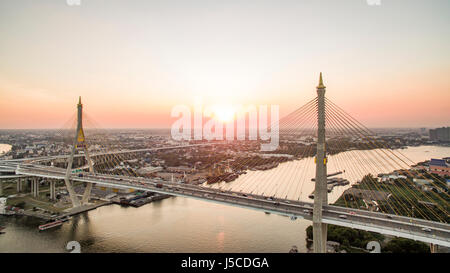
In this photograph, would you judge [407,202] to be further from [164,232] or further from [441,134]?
[441,134]

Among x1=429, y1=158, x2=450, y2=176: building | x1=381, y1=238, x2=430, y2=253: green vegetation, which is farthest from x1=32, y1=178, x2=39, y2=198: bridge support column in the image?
x1=429, y1=158, x2=450, y2=176: building

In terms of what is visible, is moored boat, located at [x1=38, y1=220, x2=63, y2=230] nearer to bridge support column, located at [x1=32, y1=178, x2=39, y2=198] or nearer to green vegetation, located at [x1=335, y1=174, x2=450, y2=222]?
bridge support column, located at [x1=32, y1=178, x2=39, y2=198]

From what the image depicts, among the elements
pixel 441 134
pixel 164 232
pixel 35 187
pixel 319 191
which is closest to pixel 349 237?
pixel 319 191

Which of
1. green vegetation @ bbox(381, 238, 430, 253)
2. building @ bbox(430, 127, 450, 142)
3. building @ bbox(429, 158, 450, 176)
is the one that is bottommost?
green vegetation @ bbox(381, 238, 430, 253)

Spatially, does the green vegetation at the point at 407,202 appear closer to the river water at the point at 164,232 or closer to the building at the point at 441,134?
the river water at the point at 164,232

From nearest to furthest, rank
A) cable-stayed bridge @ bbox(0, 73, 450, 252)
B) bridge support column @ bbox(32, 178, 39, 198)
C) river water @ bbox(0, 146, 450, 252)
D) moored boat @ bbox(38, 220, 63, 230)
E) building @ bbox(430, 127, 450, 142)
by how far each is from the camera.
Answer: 1. cable-stayed bridge @ bbox(0, 73, 450, 252)
2. river water @ bbox(0, 146, 450, 252)
3. moored boat @ bbox(38, 220, 63, 230)
4. bridge support column @ bbox(32, 178, 39, 198)
5. building @ bbox(430, 127, 450, 142)
